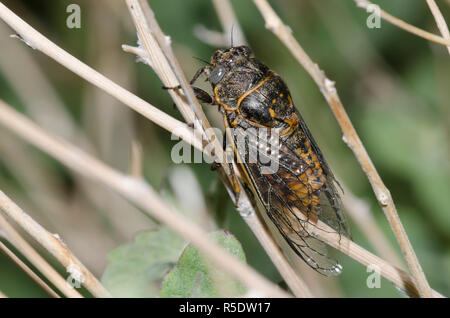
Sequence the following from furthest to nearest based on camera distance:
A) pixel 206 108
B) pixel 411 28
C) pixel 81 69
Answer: pixel 206 108
pixel 411 28
pixel 81 69

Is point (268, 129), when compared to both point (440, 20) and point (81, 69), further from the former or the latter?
point (81, 69)

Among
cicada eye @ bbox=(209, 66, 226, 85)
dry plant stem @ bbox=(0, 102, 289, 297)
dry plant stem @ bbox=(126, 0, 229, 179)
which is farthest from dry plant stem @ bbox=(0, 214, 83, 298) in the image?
cicada eye @ bbox=(209, 66, 226, 85)

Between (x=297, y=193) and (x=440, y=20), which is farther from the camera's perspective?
(x=297, y=193)

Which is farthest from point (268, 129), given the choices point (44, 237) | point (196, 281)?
point (44, 237)

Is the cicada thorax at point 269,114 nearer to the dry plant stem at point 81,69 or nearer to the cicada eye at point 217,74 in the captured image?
the cicada eye at point 217,74

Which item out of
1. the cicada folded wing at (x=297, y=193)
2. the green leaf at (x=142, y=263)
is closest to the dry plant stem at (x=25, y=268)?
the green leaf at (x=142, y=263)

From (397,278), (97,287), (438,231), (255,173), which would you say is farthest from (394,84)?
(97,287)
